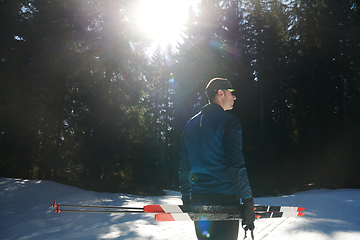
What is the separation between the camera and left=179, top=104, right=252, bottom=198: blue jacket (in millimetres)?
2248

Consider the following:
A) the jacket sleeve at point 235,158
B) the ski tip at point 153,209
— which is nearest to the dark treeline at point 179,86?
the ski tip at point 153,209

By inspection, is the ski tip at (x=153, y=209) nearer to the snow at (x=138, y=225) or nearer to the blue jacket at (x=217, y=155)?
the blue jacket at (x=217, y=155)

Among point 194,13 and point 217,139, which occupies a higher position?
point 194,13

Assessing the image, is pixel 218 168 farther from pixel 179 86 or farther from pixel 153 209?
pixel 179 86

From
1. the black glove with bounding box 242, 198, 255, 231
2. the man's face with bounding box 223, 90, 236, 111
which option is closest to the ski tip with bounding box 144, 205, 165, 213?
the black glove with bounding box 242, 198, 255, 231

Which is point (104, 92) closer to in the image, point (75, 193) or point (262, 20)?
point (75, 193)

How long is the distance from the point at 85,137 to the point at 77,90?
3.50 m

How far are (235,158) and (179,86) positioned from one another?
27708 millimetres

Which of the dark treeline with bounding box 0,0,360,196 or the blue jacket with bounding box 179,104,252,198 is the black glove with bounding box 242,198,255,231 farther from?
the dark treeline with bounding box 0,0,360,196

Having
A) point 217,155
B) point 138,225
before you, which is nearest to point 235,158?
point 217,155

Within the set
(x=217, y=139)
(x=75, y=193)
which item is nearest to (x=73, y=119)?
(x=75, y=193)

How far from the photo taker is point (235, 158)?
2254 millimetres

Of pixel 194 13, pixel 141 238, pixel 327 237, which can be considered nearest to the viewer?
pixel 327 237

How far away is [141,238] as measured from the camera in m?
6.37
